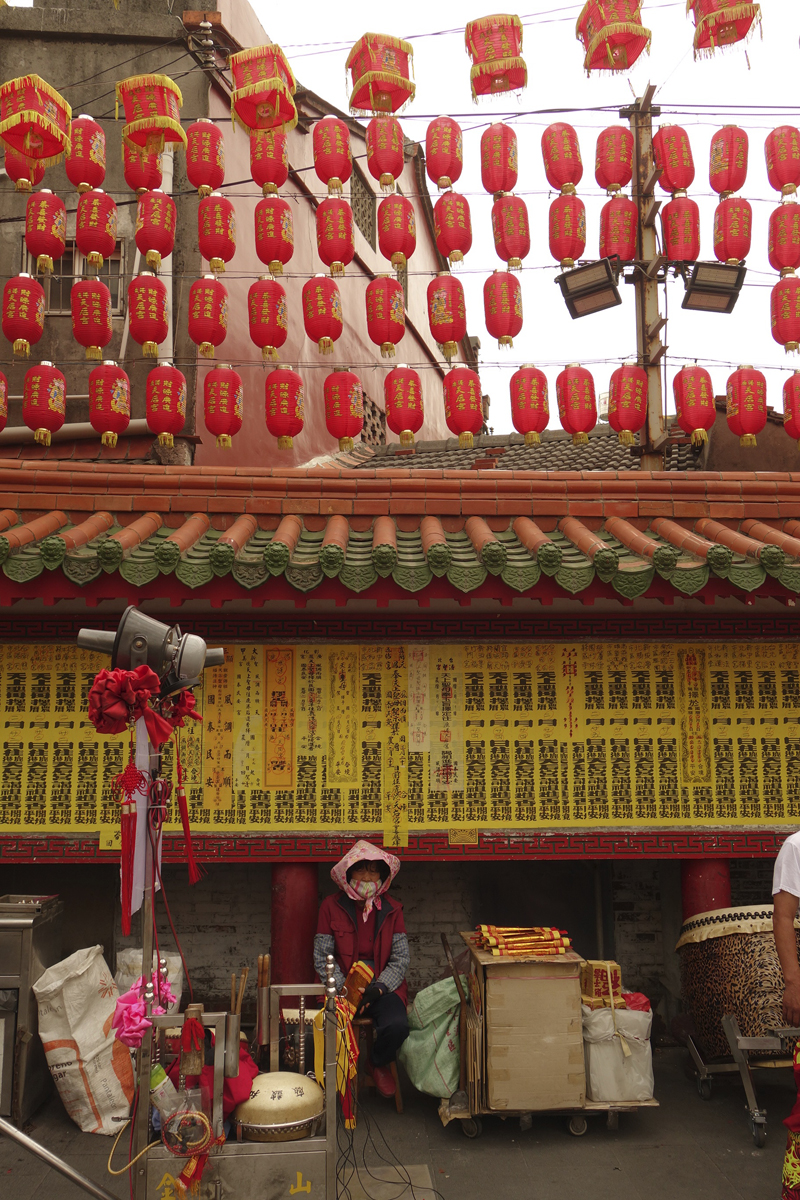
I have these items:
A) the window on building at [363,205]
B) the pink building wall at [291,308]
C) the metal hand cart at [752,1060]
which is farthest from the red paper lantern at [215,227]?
the metal hand cart at [752,1060]

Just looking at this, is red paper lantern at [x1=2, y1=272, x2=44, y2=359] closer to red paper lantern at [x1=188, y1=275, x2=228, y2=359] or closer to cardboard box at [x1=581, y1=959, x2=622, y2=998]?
red paper lantern at [x1=188, y1=275, x2=228, y2=359]

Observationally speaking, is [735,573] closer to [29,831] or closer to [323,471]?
[323,471]

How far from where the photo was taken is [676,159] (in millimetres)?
9062

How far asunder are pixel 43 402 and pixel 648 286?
640cm

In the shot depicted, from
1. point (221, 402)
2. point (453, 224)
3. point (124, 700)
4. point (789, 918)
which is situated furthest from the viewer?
point (453, 224)

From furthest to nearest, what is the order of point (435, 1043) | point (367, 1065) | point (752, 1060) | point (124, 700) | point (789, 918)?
point (367, 1065)
point (435, 1043)
point (752, 1060)
point (789, 918)
point (124, 700)

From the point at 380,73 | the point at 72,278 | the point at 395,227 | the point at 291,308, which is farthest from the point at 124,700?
the point at 291,308

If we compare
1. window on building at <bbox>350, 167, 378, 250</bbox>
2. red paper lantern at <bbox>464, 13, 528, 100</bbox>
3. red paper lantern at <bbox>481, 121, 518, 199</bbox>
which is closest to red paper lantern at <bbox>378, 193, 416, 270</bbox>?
A: red paper lantern at <bbox>481, 121, 518, 199</bbox>

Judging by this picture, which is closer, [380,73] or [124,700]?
[124,700]

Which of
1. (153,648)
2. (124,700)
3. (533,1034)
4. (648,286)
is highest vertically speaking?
(648,286)

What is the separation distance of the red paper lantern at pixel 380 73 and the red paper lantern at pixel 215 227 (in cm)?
178

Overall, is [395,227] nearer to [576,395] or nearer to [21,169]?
[576,395]

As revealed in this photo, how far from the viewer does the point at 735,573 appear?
16.8ft

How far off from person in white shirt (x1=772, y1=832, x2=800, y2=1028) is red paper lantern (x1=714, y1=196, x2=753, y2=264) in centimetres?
690
